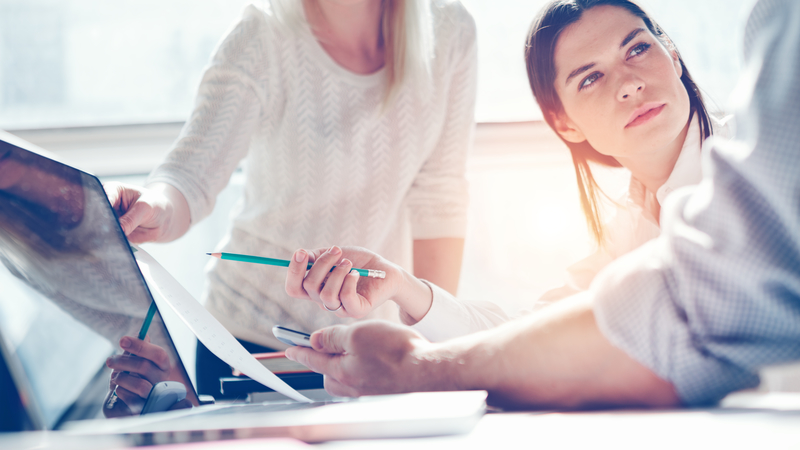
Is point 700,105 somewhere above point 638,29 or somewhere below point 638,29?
below

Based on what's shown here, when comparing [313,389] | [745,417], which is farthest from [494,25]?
[745,417]

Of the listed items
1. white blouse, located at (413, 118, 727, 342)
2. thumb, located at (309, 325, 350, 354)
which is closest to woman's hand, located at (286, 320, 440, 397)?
thumb, located at (309, 325, 350, 354)

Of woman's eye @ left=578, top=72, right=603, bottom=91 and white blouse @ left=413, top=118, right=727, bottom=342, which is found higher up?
woman's eye @ left=578, top=72, right=603, bottom=91

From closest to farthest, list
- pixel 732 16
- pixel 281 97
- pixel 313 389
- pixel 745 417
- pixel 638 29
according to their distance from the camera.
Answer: pixel 745 417
pixel 313 389
pixel 638 29
pixel 281 97
pixel 732 16

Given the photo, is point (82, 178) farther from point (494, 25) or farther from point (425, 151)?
point (494, 25)

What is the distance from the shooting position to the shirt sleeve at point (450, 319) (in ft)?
2.17

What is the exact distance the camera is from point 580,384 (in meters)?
0.32

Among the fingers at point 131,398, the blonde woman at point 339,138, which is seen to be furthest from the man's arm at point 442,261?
the fingers at point 131,398

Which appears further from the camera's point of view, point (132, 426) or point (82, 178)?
point (82, 178)

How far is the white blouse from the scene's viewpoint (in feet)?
2.21

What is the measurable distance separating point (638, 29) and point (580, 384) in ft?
2.20

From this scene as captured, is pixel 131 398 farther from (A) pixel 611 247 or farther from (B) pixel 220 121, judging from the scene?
(A) pixel 611 247

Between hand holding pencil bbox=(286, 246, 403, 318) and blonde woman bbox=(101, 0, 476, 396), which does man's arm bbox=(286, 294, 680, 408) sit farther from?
blonde woman bbox=(101, 0, 476, 396)

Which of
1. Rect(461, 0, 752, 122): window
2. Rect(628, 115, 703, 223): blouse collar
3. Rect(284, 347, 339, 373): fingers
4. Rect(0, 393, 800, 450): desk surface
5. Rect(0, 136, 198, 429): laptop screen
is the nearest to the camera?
Rect(0, 393, 800, 450): desk surface
